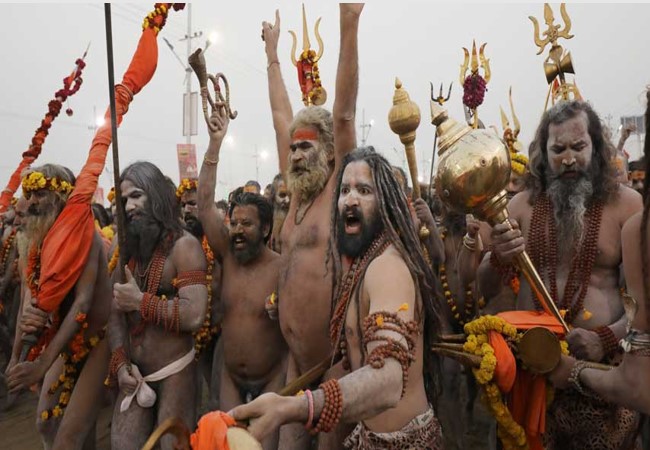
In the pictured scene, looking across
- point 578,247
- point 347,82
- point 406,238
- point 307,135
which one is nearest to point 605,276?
point 578,247

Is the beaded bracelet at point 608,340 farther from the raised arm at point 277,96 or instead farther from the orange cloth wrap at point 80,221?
the orange cloth wrap at point 80,221

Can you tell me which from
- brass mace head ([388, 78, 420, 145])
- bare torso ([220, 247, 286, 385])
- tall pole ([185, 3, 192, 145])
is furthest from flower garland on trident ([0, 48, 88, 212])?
tall pole ([185, 3, 192, 145])

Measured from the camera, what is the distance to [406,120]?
2793 millimetres

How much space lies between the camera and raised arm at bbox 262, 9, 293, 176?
12.3ft

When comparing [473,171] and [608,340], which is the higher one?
[473,171]

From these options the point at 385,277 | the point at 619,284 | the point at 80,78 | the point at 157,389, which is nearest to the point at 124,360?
the point at 157,389

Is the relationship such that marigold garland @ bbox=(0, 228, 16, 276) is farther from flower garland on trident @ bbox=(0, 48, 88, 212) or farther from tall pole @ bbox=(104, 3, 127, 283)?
tall pole @ bbox=(104, 3, 127, 283)

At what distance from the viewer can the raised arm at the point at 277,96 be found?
375cm

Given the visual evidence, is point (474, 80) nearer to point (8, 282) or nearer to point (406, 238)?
point (406, 238)

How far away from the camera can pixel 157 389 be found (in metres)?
3.34

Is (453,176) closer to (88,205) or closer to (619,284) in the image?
(619,284)

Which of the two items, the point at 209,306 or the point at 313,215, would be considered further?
the point at 209,306

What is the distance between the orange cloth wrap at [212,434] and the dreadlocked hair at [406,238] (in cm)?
100

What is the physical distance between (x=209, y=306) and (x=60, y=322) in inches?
47.0
